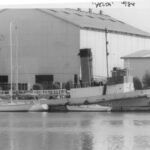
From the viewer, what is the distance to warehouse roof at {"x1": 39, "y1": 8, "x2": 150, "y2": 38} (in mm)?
23188

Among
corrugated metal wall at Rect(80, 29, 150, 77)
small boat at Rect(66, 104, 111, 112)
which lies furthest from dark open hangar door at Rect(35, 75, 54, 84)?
small boat at Rect(66, 104, 111, 112)

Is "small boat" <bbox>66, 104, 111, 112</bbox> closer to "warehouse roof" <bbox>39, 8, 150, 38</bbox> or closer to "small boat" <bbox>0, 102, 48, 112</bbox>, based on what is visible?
"small boat" <bbox>0, 102, 48, 112</bbox>

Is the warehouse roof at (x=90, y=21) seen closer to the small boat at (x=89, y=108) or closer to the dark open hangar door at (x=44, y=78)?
the dark open hangar door at (x=44, y=78)

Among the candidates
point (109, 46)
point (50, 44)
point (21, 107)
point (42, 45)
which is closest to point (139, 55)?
point (109, 46)

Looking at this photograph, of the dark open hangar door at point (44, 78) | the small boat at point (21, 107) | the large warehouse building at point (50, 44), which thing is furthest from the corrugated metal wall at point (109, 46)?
the small boat at point (21, 107)

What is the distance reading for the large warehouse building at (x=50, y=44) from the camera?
77.0 feet

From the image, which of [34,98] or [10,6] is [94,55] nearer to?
[34,98]

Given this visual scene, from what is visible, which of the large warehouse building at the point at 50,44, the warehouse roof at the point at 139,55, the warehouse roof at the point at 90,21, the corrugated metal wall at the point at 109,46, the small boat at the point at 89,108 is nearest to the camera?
the small boat at the point at 89,108

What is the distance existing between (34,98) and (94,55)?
380 centimetres

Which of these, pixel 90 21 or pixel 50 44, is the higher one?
pixel 90 21

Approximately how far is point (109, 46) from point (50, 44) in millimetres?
3079

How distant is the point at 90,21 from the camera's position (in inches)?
973

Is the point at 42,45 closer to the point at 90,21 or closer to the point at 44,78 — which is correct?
the point at 44,78

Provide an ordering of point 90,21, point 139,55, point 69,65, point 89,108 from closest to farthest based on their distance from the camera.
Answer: point 89,108 < point 69,65 < point 90,21 < point 139,55
